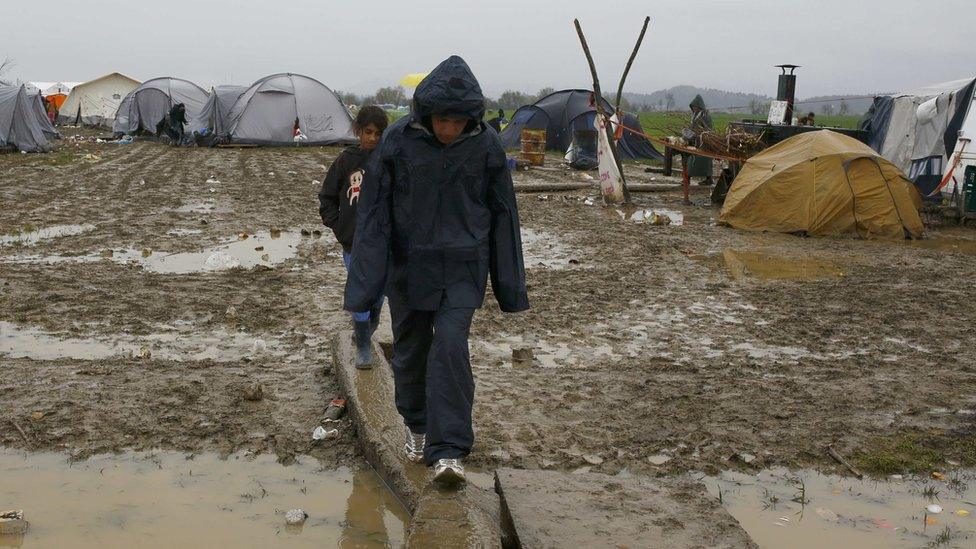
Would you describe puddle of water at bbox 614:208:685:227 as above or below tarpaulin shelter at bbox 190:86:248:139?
below

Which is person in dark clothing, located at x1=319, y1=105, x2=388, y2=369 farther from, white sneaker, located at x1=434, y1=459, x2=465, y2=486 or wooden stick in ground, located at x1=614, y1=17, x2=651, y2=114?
wooden stick in ground, located at x1=614, y1=17, x2=651, y2=114

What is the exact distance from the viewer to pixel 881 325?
7500mm

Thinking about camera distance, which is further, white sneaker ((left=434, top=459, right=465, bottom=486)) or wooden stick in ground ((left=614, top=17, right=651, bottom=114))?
wooden stick in ground ((left=614, top=17, right=651, bottom=114))

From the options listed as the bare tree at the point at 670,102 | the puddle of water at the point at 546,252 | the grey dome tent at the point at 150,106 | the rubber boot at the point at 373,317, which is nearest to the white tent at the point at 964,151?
the puddle of water at the point at 546,252

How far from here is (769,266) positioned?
10.4 metres

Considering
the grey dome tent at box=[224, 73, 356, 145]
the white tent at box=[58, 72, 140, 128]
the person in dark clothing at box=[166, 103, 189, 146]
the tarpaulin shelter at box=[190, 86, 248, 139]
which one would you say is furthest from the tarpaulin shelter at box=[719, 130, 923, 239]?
the white tent at box=[58, 72, 140, 128]

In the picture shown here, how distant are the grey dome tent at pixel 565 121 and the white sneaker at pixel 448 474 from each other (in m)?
24.5

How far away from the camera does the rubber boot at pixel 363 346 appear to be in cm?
535

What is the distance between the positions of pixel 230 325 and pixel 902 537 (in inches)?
189

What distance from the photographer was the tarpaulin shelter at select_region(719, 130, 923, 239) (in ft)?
42.6

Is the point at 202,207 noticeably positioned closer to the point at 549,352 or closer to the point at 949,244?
the point at 549,352

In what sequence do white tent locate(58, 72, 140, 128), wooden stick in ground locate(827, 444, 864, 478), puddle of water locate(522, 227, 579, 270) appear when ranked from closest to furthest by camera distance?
wooden stick in ground locate(827, 444, 864, 478)
puddle of water locate(522, 227, 579, 270)
white tent locate(58, 72, 140, 128)

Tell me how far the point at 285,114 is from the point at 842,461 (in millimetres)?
27621

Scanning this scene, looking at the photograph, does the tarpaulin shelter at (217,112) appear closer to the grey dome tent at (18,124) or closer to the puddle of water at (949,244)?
the grey dome tent at (18,124)
